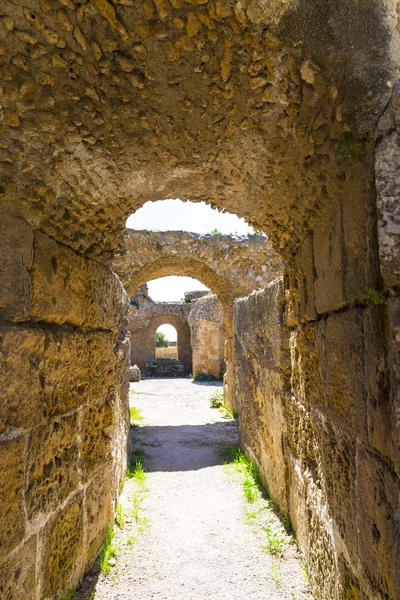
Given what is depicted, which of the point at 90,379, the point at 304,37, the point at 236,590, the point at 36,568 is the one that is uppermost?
the point at 304,37

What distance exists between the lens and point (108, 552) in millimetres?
3020

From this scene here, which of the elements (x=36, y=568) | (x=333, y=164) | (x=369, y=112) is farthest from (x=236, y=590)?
(x=369, y=112)

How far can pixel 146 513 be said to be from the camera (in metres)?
3.82

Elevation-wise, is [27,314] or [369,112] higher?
[369,112]

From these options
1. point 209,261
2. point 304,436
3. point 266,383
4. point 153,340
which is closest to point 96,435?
point 304,436

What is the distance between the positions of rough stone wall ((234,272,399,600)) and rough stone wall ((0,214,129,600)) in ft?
4.87

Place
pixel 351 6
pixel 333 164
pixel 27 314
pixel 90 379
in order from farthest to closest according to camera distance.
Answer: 1. pixel 90 379
2. pixel 27 314
3. pixel 333 164
4. pixel 351 6

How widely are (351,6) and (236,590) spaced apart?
317cm

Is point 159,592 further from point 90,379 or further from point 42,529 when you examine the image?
point 90,379

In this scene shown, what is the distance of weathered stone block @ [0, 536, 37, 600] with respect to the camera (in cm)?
175

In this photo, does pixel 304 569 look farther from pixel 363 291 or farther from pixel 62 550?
pixel 363 291

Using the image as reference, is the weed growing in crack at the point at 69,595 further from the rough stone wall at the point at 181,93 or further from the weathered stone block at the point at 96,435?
the rough stone wall at the point at 181,93

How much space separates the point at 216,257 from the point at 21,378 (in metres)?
7.60

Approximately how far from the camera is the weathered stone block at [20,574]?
68.7 inches
